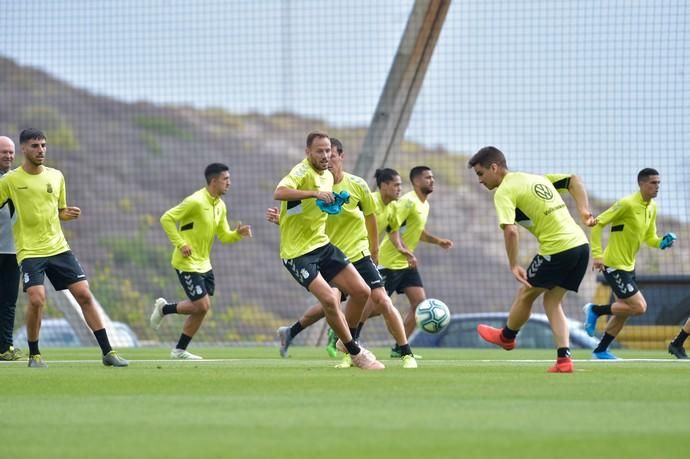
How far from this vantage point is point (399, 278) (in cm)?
1714

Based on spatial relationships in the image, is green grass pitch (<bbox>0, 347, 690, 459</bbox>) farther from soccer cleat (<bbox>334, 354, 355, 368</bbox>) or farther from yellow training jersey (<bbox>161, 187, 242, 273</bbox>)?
yellow training jersey (<bbox>161, 187, 242, 273</bbox>)

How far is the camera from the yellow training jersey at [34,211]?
1256cm

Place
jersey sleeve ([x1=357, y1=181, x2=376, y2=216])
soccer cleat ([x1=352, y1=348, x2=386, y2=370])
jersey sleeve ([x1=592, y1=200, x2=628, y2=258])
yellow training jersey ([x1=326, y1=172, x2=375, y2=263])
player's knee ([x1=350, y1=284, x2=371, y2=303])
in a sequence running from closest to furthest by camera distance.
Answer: soccer cleat ([x1=352, y1=348, x2=386, y2=370])
player's knee ([x1=350, y1=284, x2=371, y2=303])
jersey sleeve ([x1=357, y1=181, x2=376, y2=216])
yellow training jersey ([x1=326, y1=172, x2=375, y2=263])
jersey sleeve ([x1=592, y1=200, x2=628, y2=258])

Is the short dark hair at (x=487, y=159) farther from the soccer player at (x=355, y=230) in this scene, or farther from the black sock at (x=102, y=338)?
the black sock at (x=102, y=338)

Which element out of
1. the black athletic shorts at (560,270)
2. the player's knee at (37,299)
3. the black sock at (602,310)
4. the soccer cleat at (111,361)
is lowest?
the black sock at (602,310)

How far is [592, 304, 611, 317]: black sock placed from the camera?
16.6 metres

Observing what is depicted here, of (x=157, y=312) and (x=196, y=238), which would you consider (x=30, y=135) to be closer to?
(x=196, y=238)

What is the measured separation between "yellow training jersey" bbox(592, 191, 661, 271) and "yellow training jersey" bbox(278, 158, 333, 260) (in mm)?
5130

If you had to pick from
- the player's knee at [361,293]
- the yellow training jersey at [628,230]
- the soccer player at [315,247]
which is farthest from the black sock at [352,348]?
the yellow training jersey at [628,230]

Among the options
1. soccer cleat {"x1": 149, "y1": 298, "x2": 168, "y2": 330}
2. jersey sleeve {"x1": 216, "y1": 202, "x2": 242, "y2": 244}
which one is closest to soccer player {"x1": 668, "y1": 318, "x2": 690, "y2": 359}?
jersey sleeve {"x1": 216, "y1": 202, "x2": 242, "y2": 244}

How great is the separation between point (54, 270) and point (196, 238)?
387cm

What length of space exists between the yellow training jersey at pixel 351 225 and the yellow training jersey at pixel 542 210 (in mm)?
2193

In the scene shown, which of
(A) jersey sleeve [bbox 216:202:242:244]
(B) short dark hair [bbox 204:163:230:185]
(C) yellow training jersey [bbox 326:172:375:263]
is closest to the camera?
(C) yellow training jersey [bbox 326:172:375:263]

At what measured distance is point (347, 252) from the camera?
44.5ft
